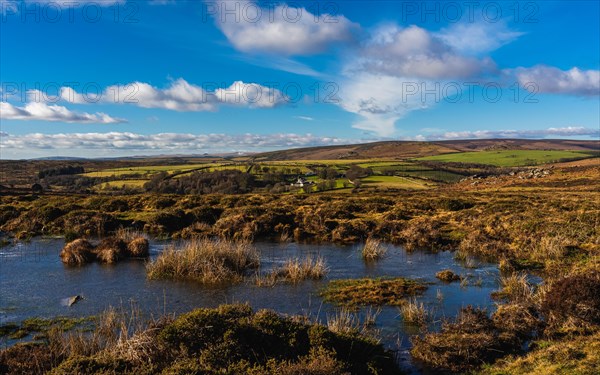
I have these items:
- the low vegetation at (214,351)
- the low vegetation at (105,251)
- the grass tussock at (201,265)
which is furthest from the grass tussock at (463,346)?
the low vegetation at (105,251)

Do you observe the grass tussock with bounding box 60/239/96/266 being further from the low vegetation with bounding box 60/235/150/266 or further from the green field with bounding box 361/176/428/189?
the green field with bounding box 361/176/428/189

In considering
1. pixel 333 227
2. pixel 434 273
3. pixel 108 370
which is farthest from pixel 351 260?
pixel 108 370

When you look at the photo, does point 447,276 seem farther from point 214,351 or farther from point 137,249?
point 137,249

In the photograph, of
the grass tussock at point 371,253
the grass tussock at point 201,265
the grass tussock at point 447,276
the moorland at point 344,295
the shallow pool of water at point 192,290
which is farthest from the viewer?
the grass tussock at point 371,253

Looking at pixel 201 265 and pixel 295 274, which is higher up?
pixel 201 265

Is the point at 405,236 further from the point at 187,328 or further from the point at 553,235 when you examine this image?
the point at 187,328

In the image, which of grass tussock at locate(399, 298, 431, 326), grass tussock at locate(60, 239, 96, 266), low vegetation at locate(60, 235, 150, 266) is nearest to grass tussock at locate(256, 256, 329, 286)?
grass tussock at locate(399, 298, 431, 326)

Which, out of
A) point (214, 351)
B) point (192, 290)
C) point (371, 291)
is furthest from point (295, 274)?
point (214, 351)

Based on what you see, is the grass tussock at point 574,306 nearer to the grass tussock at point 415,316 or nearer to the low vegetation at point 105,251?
the grass tussock at point 415,316
